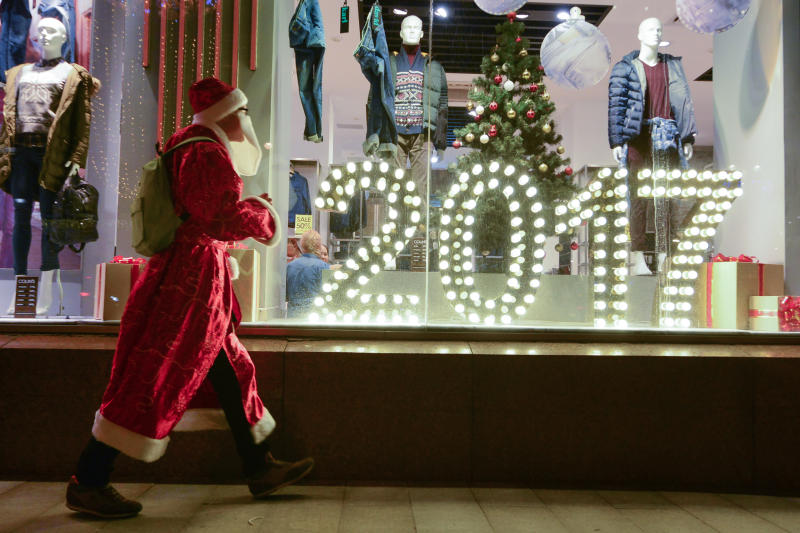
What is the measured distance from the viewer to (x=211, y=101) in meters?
2.46

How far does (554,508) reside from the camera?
8.18 ft

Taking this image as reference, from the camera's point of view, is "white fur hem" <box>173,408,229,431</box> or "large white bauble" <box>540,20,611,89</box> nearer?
"white fur hem" <box>173,408,229,431</box>

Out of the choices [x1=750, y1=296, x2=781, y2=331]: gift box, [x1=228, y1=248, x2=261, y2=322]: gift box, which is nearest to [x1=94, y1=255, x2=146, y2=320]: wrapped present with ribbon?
[x1=228, y1=248, x2=261, y2=322]: gift box

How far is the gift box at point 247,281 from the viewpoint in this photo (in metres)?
3.32

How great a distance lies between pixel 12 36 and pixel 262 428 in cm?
329

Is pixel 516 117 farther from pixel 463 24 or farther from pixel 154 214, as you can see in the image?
pixel 154 214

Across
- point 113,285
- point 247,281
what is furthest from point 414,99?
point 113,285

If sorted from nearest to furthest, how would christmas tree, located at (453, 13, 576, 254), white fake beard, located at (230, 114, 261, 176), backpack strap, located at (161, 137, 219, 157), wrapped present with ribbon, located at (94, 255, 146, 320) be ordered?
1. backpack strap, located at (161, 137, 219, 157)
2. white fake beard, located at (230, 114, 261, 176)
3. wrapped present with ribbon, located at (94, 255, 146, 320)
4. christmas tree, located at (453, 13, 576, 254)

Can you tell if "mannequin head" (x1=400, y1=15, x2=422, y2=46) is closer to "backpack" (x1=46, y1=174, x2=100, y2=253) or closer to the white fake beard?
the white fake beard

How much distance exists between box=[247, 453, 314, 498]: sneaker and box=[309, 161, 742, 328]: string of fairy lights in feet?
3.28

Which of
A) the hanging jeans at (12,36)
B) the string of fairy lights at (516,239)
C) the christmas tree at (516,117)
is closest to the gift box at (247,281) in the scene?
the string of fairy lights at (516,239)

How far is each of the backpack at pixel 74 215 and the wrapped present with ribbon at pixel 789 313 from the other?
417 centimetres

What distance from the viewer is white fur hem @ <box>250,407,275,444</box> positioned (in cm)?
247

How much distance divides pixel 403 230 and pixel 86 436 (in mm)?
1931
